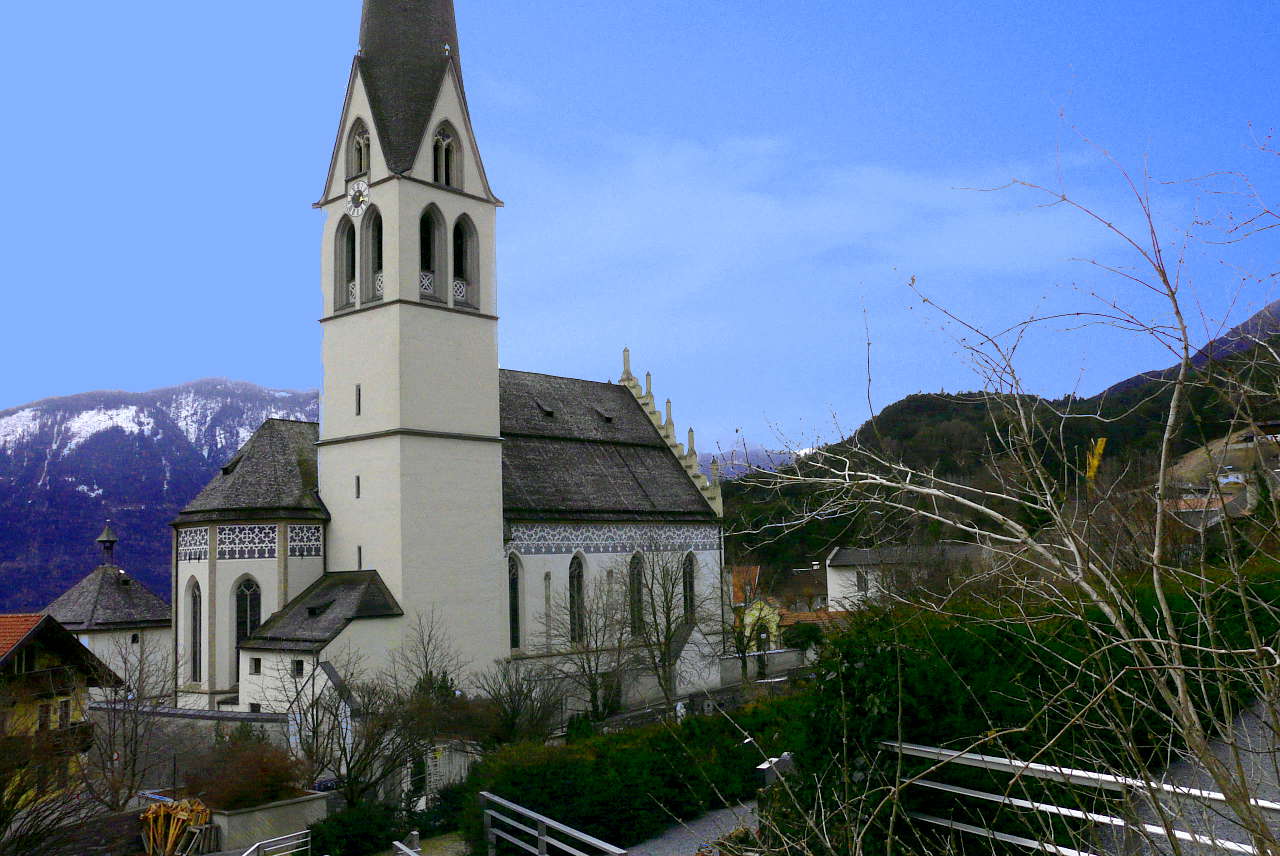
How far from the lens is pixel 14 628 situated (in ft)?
84.3

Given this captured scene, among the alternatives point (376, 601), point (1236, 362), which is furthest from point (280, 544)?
point (1236, 362)

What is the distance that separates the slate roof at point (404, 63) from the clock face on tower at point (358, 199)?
1.30 m

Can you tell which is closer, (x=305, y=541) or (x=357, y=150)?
(x=305, y=541)

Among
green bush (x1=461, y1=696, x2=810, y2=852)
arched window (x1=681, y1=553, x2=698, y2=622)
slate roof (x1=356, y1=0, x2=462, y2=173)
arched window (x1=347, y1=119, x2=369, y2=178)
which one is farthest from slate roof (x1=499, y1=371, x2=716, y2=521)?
green bush (x1=461, y1=696, x2=810, y2=852)

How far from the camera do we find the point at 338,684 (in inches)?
1109

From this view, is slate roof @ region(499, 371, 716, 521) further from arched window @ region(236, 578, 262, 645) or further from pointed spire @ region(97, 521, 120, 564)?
pointed spire @ region(97, 521, 120, 564)

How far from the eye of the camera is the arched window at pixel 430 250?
3412 cm

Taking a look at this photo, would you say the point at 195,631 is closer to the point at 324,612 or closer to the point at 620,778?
the point at 324,612

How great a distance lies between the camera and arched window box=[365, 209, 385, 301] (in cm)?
3397

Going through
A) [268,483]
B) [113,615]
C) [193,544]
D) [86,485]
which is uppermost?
[86,485]

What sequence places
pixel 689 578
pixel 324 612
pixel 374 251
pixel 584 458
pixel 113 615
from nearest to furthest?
pixel 324 612, pixel 374 251, pixel 113 615, pixel 584 458, pixel 689 578

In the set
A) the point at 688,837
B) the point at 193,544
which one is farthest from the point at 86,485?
the point at 688,837

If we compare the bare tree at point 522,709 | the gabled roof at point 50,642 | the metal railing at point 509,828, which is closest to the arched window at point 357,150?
the gabled roof at point 50,642

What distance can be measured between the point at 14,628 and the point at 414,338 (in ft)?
43.0
